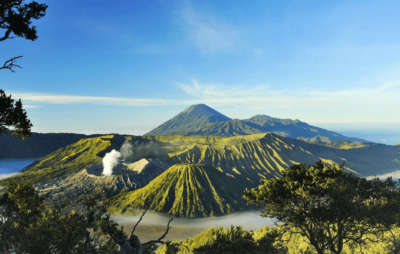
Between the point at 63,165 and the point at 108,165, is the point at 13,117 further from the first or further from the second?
the point at 63,165

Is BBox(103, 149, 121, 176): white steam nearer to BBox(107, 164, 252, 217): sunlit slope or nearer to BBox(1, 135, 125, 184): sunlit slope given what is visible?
BBox(1, 135, 125, 184): sunlit slope

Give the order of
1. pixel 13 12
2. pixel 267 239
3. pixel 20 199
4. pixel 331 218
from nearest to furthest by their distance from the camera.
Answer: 1. pixel 13 12
2. pixel 20 199
3. pixel 331 218
4. pixel 267 239

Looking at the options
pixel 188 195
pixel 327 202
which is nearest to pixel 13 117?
pixel 327 202

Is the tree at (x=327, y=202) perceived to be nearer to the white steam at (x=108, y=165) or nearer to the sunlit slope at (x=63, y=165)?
the white steam at (x=108, y=165)

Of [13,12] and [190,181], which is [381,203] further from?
[190,181]

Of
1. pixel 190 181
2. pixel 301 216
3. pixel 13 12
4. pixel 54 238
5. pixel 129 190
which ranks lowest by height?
pixel 129 190

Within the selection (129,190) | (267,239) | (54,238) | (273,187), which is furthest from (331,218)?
(129,190)
